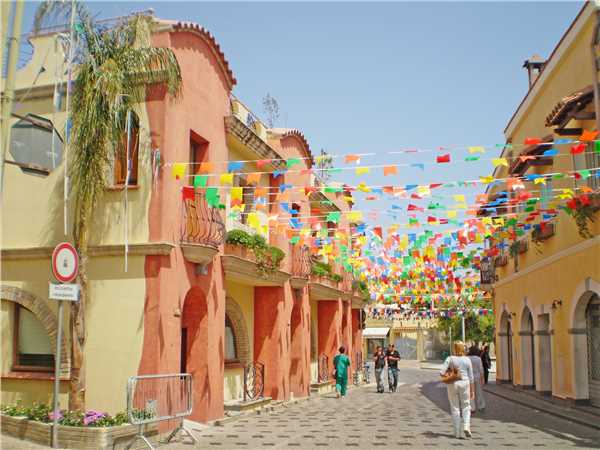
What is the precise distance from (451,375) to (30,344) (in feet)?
28.9

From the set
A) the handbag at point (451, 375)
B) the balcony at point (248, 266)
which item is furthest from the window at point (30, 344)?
the handbag at point (451, 375)

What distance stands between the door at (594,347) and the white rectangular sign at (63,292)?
13.2 meters

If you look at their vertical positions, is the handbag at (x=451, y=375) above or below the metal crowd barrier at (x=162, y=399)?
above

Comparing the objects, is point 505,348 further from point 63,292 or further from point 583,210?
point 63,292

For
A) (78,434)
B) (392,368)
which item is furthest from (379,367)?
(78,434)

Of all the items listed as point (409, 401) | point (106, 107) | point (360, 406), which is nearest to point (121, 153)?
point (106, 107)

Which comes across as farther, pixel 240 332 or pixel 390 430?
pixel 240 332

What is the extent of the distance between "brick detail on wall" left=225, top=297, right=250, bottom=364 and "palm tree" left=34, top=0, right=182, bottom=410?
21.8 ft

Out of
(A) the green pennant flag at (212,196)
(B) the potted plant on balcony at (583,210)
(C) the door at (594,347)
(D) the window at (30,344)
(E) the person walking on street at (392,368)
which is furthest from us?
(E) the person walking on street at (392,368)

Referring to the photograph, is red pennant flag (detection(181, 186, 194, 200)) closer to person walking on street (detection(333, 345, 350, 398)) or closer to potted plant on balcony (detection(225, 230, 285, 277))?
potted plant on balcony (detection(225, 230, 285, 277))

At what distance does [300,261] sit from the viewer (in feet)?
74.5

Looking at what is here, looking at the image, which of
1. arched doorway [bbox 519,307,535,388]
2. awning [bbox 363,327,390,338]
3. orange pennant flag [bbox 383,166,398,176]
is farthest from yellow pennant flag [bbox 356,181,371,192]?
awning [bbox 363,327,390,338]

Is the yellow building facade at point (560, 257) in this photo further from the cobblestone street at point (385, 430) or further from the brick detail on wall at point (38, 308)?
the brick detail on wall at point (38, 308)

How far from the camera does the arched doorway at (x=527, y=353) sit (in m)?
25.7
